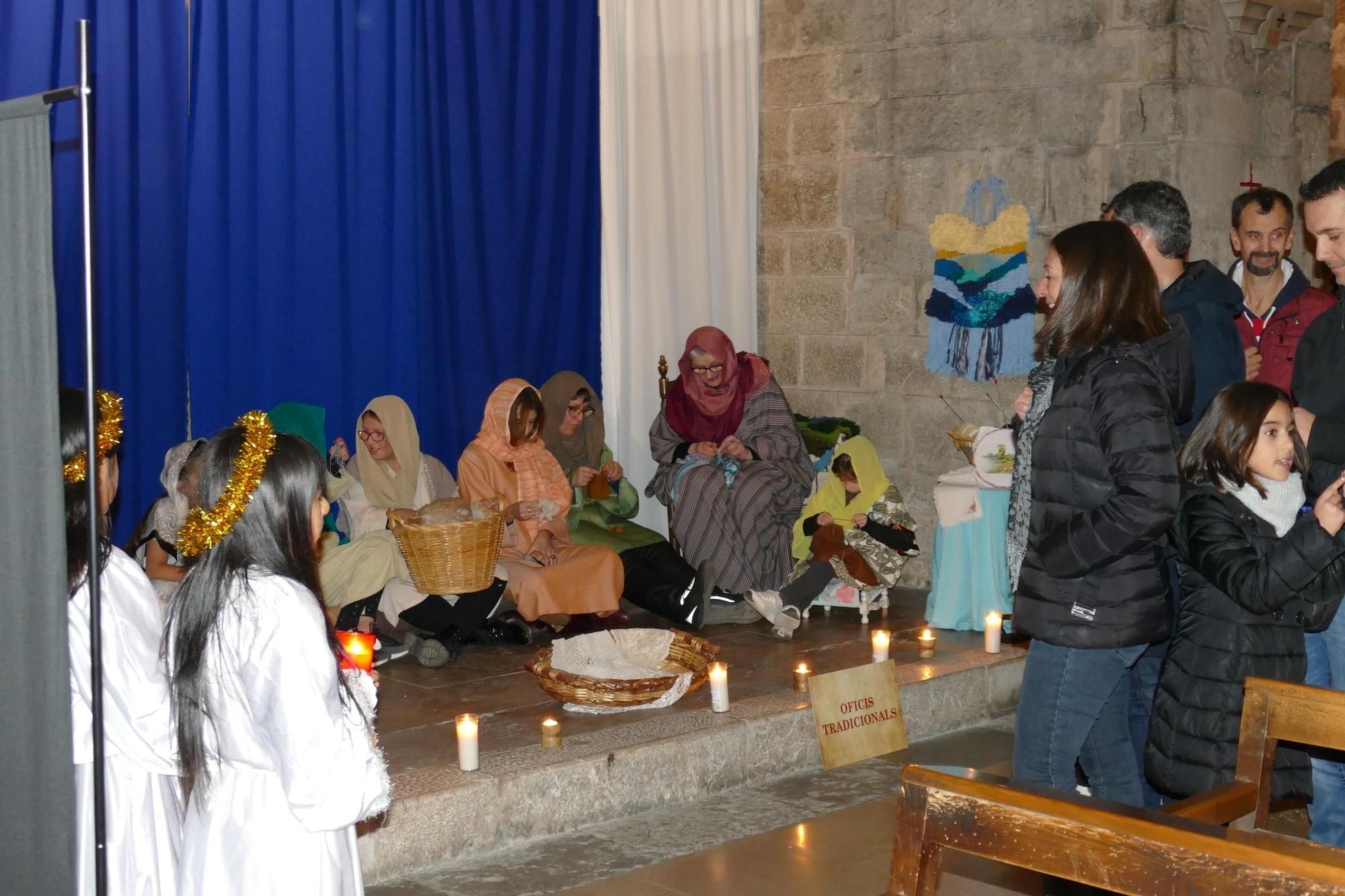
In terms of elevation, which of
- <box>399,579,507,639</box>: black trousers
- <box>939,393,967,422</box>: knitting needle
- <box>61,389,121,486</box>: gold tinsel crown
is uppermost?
<box>61,389,121,486</box>: gold tinsel crown

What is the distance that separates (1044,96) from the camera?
6.51 metres

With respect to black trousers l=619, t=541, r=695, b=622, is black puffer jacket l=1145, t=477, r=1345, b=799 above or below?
above

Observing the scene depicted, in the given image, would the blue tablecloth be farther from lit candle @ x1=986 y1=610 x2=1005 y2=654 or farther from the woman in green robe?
the woman in green robe

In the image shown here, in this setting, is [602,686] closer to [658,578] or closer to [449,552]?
[449,552]

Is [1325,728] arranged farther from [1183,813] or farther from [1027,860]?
[1027,860]

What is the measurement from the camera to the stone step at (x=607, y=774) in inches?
141

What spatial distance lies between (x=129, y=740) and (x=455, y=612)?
2952 millimetres

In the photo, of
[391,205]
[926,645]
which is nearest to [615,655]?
[926,645]

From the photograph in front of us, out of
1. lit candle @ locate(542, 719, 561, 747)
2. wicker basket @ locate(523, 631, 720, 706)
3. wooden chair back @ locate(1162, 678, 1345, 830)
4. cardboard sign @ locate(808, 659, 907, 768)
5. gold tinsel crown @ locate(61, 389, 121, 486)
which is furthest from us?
cardboard sign @ locate(808, 659, 907, 768)

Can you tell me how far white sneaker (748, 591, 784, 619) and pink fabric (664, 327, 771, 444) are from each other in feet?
2.57

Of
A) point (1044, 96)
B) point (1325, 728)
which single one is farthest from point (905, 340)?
point (1325, 728)

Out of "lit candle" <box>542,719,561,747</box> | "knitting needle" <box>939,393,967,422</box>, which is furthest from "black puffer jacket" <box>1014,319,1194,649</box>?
"knitting needle" <box>939,393,967,422</box>

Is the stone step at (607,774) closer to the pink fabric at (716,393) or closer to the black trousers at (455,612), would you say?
the black trousers at (455,612)

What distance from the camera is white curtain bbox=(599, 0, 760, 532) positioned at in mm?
7016
